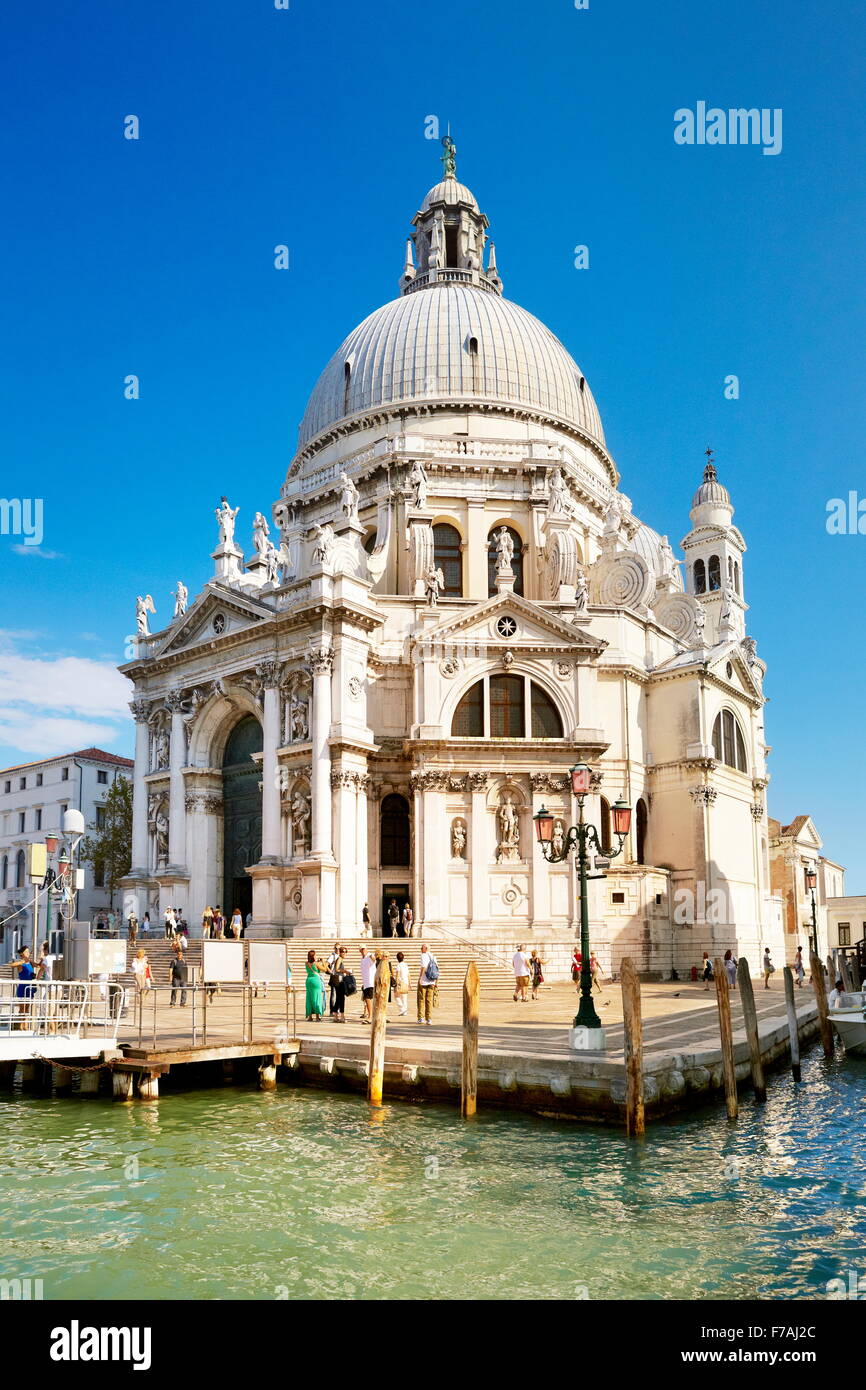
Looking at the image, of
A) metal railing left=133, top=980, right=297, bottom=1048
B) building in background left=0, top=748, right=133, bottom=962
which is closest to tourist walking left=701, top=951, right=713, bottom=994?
metal railing left=133, top=980, right=297, bottom=1048

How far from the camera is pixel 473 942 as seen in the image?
→ 2970 cm

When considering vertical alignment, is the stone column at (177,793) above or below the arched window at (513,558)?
below

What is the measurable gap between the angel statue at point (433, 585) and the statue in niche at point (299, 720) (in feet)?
15.3

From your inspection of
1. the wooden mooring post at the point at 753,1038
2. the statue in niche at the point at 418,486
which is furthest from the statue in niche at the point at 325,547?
the wooden mooring post at the point at 753,1038

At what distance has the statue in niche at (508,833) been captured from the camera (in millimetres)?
30875

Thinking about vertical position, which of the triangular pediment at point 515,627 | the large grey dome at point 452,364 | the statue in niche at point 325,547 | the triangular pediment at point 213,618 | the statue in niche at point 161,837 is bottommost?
the statue in niche at point 161,837

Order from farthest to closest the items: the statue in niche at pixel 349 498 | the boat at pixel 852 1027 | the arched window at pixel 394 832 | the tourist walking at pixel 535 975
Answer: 1. the statue in niche at pixel 349 498
2. the arched window at pixel 394 832
3. the tourist walking at pixel 535 975
4. the boat at pixel 852 1027

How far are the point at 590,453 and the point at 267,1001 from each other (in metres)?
24.9

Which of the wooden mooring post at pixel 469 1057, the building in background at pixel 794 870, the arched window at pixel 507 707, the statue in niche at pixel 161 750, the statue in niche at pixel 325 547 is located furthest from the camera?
the building in background at pixel 794 870

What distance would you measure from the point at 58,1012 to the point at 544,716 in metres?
17.8

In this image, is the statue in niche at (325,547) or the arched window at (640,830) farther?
the arched window at (640,830)

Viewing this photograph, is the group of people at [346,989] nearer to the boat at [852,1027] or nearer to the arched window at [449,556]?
the boat at [852,1027]
